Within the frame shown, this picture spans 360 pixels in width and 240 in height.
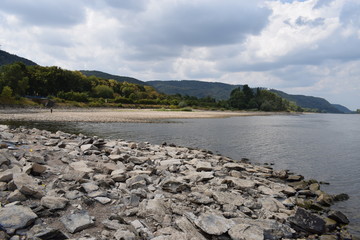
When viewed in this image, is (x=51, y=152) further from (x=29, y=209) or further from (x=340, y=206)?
(x=340, y=206)

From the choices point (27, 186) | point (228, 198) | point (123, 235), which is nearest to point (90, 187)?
point (27, 186)

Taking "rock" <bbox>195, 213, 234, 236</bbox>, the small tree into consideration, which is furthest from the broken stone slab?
the small tree

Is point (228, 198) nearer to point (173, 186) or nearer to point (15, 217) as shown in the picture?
point (173, 186)

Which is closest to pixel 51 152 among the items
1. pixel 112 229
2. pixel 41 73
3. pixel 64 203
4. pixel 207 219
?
pixel 64 203

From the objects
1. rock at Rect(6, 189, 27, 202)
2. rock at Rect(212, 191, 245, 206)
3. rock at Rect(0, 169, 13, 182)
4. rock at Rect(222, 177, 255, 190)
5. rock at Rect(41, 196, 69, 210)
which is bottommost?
rock at Rect(222, 177, 255, 190)

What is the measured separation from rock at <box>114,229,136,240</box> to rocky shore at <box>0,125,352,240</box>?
0.02 meters

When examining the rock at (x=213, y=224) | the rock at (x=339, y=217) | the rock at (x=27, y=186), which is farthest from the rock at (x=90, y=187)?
the rock at (x=339, y=217)

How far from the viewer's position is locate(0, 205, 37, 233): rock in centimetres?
481

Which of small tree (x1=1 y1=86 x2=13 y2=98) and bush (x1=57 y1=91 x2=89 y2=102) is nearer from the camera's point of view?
small tree (x1=1 y1=86 x2=13 y2=98)

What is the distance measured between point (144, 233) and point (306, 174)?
12.0 metres

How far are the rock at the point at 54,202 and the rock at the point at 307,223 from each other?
245 inches

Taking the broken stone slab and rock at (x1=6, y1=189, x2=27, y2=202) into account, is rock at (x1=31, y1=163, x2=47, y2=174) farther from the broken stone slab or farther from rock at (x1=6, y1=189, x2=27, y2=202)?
the broken stone slab

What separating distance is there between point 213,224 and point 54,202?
12.8 ft

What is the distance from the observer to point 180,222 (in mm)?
5973
